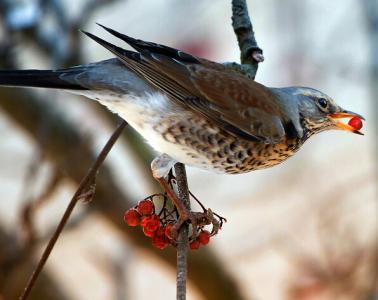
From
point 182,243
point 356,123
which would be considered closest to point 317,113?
point 356,123

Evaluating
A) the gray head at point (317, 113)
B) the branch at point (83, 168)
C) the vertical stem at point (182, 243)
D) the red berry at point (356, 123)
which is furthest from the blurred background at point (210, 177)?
the vertical stem at point (182, 243)

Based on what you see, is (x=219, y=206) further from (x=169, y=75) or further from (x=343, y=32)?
(x=169, y=75)

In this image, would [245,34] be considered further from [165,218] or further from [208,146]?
[165,218]

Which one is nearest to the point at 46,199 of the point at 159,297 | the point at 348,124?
the point at 348,124

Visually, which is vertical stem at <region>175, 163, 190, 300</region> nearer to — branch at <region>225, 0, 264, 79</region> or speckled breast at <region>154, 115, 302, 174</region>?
speckled breast at <region>154, 115, 302, 174</region>

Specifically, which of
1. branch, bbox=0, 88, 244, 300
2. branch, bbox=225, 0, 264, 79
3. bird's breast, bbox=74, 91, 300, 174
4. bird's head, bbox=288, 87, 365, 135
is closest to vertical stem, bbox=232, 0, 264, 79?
branch, bbox=225, 0, 264, 79

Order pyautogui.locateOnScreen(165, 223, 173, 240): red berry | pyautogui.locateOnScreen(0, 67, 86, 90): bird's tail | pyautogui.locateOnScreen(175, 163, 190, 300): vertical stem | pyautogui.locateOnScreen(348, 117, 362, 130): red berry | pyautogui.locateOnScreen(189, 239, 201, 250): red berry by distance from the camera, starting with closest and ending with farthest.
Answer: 1. pyautogui.locateOnScreen(175, 163, 190, 300): vertical stem
2. pyautogui.locateOnScreen(0, 67, 86, 90): bird's tail
3. pyautogui.locateOnScreen(165, 223, 173, 240): red berry
4. pyautogui.locateOnScreen(189, 239, 201, 250): red berry
5. pyautogui.locateOnScreen(348, 117, 362, 130): red berry

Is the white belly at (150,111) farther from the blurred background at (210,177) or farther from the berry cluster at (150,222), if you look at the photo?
the blurred background at (210,177)
